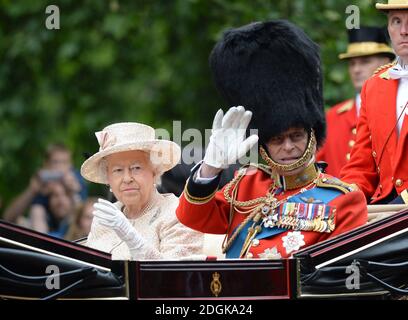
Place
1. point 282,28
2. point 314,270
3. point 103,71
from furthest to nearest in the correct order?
point 103,71, point 282,28, point 314,270

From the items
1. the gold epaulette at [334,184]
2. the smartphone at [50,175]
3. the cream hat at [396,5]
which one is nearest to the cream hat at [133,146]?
the gold epaulette at [334,184]

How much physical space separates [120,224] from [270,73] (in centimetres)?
89

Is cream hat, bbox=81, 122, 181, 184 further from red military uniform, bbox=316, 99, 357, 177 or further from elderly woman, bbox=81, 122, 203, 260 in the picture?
red military uniform, bbox=316, 99, 357, 177

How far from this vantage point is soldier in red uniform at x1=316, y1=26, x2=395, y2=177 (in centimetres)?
898

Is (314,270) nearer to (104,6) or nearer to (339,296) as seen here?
(339,296)

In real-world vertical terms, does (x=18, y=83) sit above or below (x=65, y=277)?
above

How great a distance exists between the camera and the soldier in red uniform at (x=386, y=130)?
6.10m

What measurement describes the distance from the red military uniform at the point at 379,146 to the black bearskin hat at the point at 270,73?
522mm

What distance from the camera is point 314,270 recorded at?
5.45m

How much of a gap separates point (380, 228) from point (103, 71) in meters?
7.69

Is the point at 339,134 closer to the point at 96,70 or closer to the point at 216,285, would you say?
the point at 216,285

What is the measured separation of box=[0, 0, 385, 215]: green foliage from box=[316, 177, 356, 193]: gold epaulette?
5.56m
